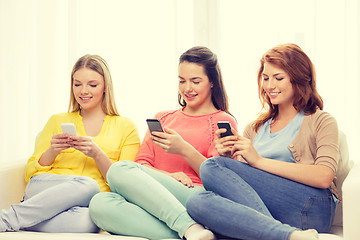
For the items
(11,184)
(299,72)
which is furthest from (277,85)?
(11,184)

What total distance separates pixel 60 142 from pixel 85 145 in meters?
0.13

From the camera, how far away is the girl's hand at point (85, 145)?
230 centimetres

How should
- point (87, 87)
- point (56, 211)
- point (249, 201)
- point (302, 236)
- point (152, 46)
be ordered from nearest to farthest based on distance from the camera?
point (302, 236) → point (249, 201) → point (56, 211) → point (87, 87) → point (152, 46)

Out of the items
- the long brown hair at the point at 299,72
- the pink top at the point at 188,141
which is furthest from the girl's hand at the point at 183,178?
the long brown hair at the point at 299,72

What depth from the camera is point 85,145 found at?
7.55 ft

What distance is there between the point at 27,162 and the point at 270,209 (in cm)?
130

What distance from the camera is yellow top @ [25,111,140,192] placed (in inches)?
95.1

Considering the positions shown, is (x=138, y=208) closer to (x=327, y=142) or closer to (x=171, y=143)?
(x=171, y=143)

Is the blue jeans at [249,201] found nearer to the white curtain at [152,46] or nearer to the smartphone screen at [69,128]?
the smartphone screen at [69,128]

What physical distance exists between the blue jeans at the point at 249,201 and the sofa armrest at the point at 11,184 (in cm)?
99

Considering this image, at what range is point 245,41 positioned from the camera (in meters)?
3.47

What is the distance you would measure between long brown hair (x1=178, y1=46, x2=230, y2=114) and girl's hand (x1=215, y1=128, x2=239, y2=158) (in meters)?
0.42

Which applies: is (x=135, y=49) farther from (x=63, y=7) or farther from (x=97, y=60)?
(x=97, y=60)

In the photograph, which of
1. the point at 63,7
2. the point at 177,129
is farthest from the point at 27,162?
the point at 63,7
